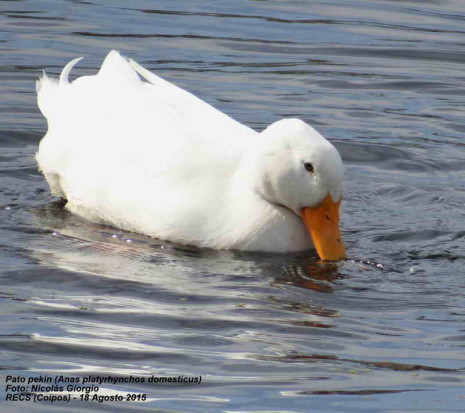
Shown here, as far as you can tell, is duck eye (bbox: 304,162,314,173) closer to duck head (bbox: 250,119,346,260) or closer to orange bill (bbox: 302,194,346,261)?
duck head (bbox: 250,119,346,260)

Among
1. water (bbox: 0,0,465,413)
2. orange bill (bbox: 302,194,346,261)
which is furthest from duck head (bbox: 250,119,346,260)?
water (bbox: 0,0,465,413)

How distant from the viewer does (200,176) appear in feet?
24.7

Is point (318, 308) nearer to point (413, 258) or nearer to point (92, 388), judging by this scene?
point (413, 258)

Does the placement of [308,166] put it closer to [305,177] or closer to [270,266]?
[305,177]

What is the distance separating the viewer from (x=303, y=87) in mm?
11453

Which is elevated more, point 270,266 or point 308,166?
point 308,166

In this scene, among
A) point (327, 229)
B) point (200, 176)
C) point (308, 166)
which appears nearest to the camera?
point (308, 166)

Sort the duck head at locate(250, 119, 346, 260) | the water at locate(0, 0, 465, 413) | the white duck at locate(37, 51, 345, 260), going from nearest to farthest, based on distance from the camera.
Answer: the water at locate(0, 0, 465, 413) → the duck head at locate(250, 119, 346, 260) → the white duck at locate(37, 51, 345, 260)

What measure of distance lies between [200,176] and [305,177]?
2.05 ft

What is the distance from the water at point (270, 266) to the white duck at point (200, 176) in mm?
142

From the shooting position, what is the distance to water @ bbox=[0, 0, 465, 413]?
5.56m

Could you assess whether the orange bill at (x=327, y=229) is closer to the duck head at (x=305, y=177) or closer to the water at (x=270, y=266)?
the duck head at (x=305, y=177)

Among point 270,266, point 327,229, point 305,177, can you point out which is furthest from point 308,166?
point 270,266

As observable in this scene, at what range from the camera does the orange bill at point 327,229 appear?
7.39 metres
